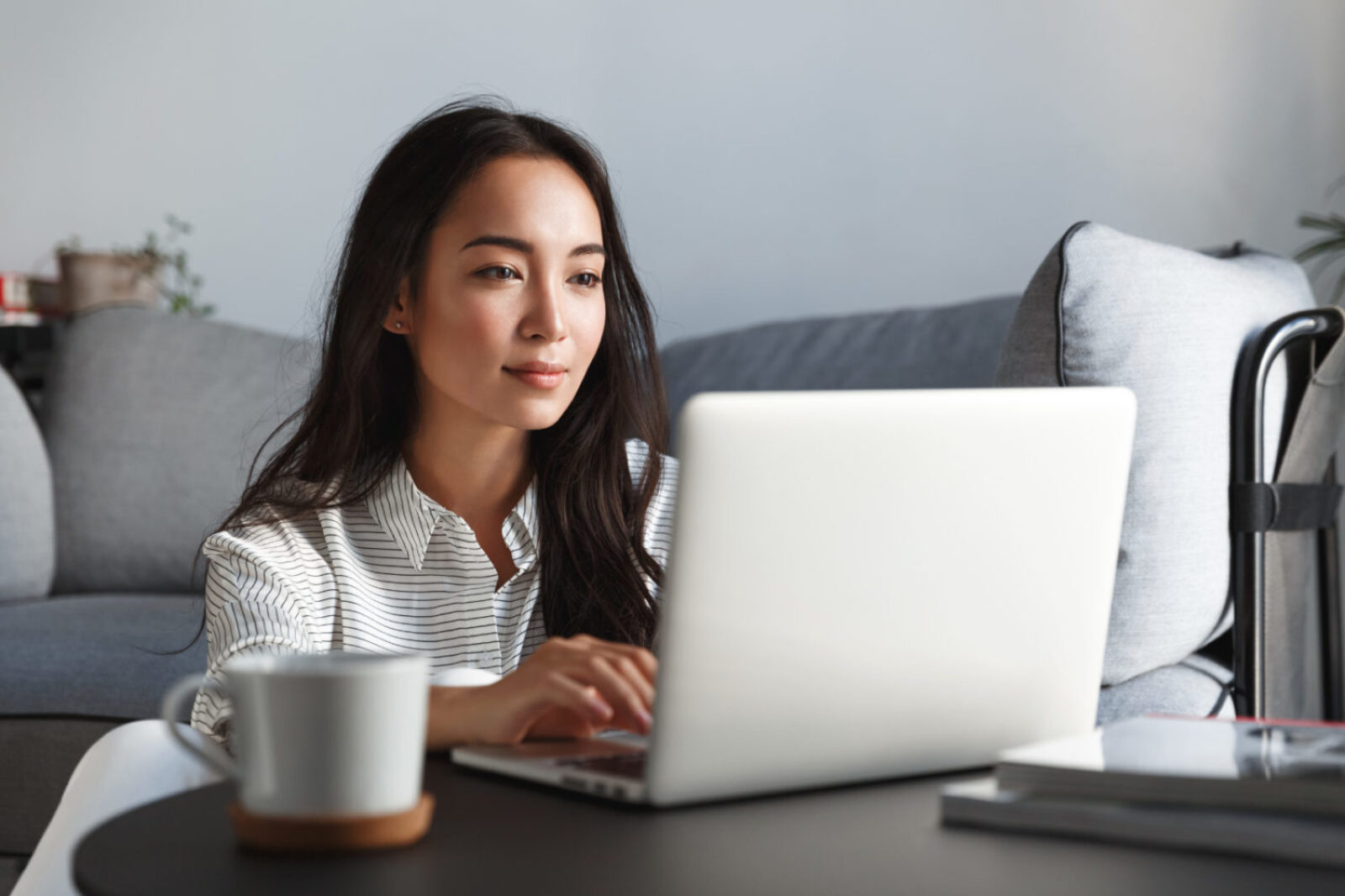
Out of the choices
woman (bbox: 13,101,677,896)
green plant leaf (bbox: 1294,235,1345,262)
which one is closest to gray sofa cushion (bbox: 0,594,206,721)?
woman (bbox: 13,101,677,896)

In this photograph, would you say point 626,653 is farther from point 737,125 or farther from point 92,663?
point 737,125

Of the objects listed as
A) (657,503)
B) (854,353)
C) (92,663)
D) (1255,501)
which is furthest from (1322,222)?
(92,663)

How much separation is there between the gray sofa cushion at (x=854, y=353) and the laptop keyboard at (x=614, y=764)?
1178 millimetres

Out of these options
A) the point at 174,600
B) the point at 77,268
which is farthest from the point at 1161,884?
the point at 77,268

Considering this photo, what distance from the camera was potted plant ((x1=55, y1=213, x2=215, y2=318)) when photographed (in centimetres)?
281

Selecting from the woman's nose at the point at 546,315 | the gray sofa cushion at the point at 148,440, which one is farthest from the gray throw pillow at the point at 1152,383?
the gray sofa cushion at the point at 148,440

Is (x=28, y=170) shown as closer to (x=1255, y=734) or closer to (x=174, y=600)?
(x=174, y=600)

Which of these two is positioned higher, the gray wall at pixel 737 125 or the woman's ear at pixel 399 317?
the gray wall at pixel 737 125

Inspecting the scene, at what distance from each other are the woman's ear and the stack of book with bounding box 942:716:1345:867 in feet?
2.95

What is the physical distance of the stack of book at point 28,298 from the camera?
286 centimetres

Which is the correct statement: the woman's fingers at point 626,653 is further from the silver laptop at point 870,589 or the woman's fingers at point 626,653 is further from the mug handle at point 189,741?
the mug handle at point 189,741

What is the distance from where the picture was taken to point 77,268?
9.18ft

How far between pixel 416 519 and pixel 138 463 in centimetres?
124

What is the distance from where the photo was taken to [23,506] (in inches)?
88.4
